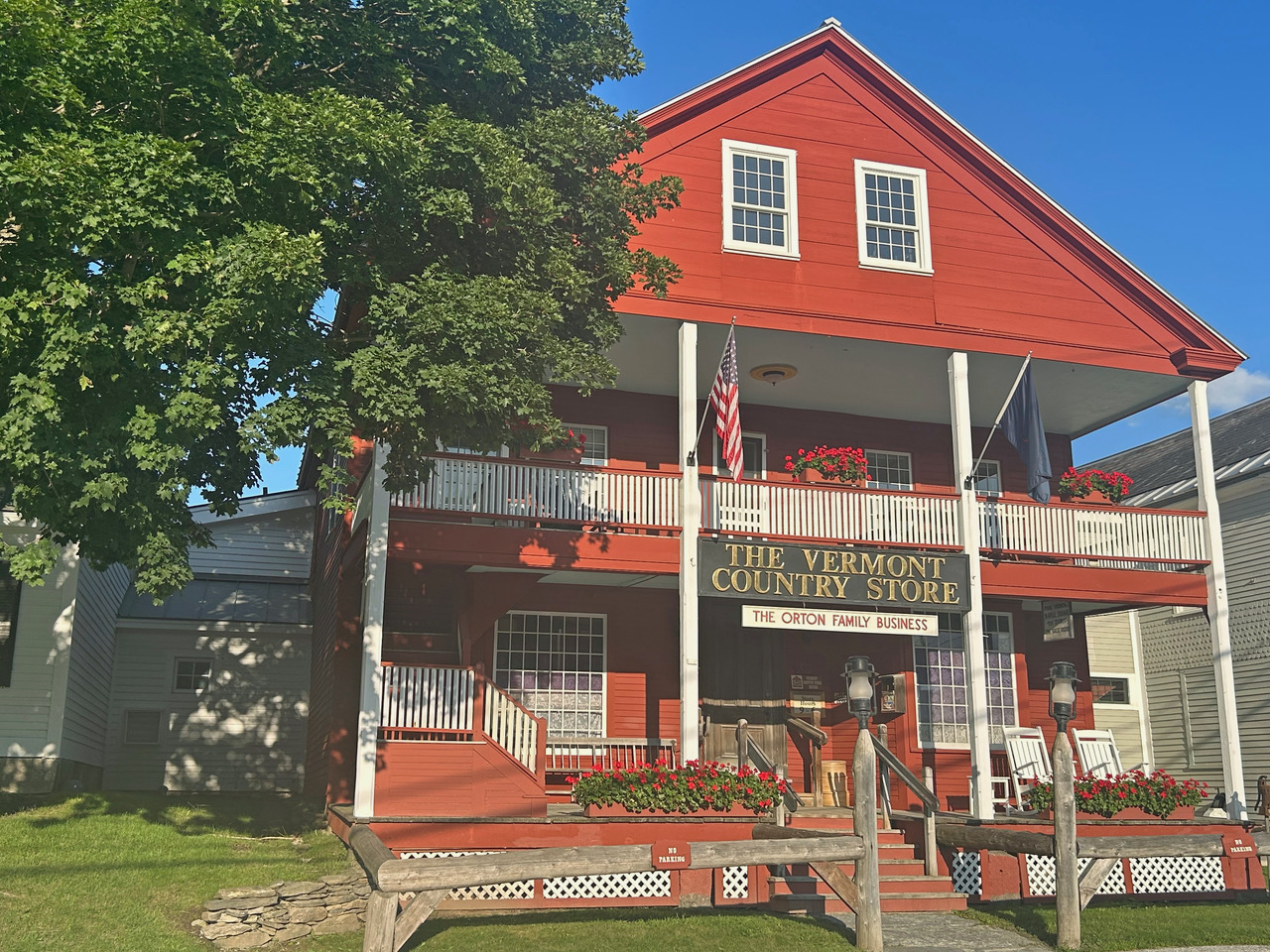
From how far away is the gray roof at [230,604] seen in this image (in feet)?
77.0

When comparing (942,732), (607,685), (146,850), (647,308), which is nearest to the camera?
(146,850)

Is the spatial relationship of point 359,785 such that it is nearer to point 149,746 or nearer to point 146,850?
point 146,850

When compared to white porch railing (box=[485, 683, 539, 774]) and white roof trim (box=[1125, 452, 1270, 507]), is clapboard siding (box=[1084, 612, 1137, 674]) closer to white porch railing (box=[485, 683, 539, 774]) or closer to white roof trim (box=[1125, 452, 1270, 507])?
white roof trim (box=[1125, 452, 1270, 507])

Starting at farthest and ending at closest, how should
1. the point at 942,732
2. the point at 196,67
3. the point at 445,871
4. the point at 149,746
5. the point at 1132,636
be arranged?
the point at 1132,636 < the point at 149,746 < the point at 942,732 < the point at 196,67 < the point at 445,871

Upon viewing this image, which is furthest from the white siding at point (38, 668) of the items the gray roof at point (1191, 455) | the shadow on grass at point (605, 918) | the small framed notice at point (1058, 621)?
the gray roof at point (1191, 455)

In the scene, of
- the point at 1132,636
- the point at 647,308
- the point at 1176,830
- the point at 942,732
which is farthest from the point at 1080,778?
the point at 1132,636

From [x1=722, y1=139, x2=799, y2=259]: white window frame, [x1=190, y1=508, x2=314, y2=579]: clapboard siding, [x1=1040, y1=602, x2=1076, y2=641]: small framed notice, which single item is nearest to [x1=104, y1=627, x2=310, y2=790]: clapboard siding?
[x1=190, y1=508, x2=314, y2=579]: clapboard siding

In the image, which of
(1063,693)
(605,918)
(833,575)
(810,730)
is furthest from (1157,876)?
(605,918)

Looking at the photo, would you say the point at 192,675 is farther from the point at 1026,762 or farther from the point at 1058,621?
the point at 1058,621

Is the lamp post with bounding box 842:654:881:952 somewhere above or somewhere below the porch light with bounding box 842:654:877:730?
below

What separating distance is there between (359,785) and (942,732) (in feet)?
33.0

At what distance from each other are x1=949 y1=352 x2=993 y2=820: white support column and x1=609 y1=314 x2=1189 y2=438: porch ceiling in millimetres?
804

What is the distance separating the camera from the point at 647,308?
16234 mm

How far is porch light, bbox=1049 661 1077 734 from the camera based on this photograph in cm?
1215
